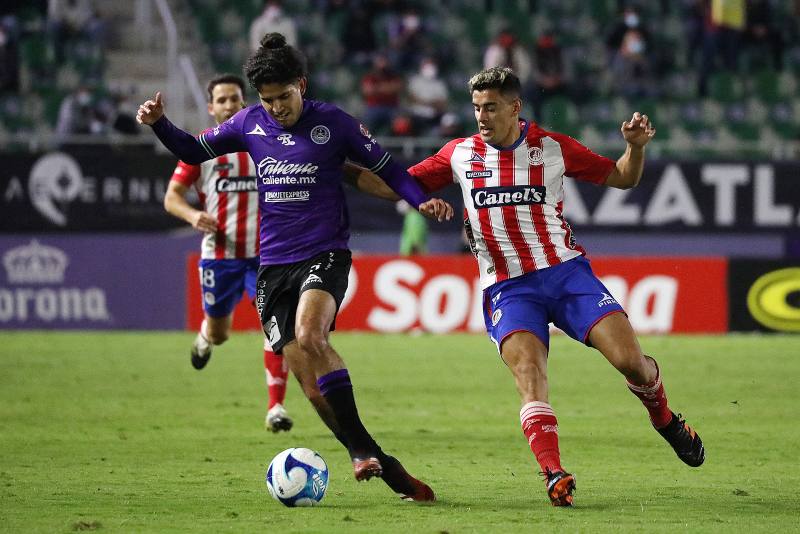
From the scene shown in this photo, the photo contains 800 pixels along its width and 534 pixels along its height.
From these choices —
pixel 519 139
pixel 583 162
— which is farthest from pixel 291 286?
pixel 583 162

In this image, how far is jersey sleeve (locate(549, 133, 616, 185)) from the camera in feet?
23.5

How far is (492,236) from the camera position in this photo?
7168mm

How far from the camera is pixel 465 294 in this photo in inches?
714

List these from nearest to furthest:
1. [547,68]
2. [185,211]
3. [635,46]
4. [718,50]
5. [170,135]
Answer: [170,135] < [185,211] < [547,68] < [635,46] < [718,50]

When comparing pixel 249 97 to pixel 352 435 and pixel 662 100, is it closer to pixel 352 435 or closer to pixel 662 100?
pixel 662 100

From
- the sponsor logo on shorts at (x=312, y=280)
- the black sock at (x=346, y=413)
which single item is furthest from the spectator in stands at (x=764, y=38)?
the black sock at (x=346, y=413)

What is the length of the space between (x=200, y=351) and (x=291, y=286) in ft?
13.8

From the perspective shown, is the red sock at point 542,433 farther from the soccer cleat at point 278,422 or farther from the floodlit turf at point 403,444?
the soccer cleat at point 278,422

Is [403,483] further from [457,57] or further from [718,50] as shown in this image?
[718,50]

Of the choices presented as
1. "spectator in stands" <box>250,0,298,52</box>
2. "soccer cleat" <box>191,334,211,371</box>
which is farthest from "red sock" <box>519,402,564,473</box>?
Answer: "spectator in stands" <box>250,0,298,52</box>

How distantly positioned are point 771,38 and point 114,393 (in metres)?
15.8

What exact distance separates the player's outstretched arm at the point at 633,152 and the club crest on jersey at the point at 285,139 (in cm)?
168

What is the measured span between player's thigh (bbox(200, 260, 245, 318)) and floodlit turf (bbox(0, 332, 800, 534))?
0.84 m

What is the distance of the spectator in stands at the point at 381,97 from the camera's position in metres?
21.6
